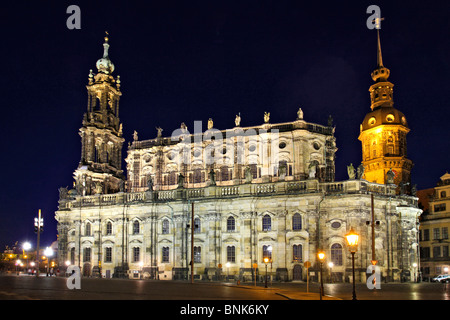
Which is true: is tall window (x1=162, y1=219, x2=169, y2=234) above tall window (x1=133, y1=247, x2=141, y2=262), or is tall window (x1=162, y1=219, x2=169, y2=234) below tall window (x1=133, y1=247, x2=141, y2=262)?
above

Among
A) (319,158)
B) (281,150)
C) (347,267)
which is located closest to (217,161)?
(281,150)

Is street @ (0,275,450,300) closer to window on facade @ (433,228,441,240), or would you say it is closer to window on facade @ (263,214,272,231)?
window on facade @ (263,214,272,231)

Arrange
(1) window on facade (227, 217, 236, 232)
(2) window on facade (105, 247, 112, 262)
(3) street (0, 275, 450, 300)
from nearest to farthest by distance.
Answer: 1. (3) street (0, 275, 450, 300)
2. (1) window on facade (227, 217, 236, 232)
3. (2) window on facade (105, 247, 112, 262)

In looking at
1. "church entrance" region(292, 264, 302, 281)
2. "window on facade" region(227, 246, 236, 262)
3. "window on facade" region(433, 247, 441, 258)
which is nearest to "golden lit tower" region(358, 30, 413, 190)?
"window on facade" region(433, 247, 441, 258)

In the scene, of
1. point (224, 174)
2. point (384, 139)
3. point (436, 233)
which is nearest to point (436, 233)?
point (436, 233)

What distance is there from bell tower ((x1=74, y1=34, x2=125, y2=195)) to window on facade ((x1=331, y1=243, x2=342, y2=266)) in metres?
32.7

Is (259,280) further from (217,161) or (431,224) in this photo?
(431,224)

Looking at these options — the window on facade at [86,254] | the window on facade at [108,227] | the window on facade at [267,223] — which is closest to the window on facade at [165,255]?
the window on facade at [108,227]

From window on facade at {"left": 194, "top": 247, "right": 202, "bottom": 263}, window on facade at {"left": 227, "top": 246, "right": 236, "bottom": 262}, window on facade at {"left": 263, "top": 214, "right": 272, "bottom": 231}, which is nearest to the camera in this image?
window on facade at {"left": 263, "top": 214, "right": 272, "bottom": 231}

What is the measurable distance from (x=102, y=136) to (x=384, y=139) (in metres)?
42.9

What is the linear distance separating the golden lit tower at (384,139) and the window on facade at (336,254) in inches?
1067

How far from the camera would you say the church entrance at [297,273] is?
53750 mm

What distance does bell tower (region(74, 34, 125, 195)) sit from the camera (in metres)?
74.4

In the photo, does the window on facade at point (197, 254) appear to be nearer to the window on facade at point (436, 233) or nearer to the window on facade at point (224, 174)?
the window on facade at point (224, 174)
